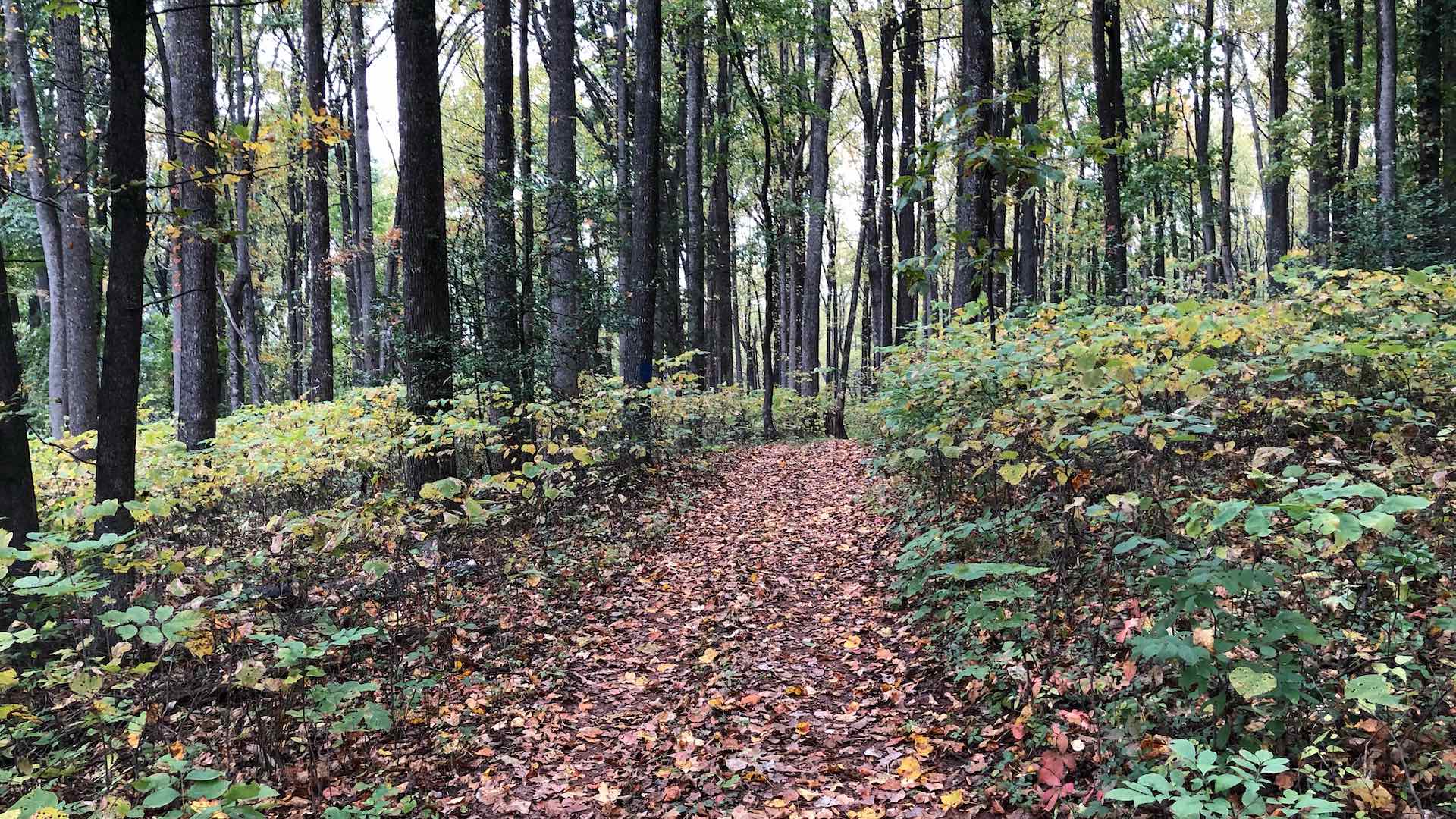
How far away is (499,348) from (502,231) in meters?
1.59

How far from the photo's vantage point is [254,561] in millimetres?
3824

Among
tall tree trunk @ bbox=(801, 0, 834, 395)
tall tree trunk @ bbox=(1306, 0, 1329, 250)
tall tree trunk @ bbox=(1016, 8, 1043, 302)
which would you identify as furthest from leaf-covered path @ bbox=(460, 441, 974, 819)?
tall tree trunk @ bbox=(1306, 0, 1329, 250)

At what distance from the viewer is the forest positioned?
2.74 meters

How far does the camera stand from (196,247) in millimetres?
9555

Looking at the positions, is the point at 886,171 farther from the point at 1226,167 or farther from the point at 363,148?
the point at 363,148

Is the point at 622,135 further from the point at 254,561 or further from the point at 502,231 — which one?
the point at 254,561

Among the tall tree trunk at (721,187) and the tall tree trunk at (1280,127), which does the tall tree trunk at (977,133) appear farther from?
the tall tree trunk at (1280,127)

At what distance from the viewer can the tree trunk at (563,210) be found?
9.48m

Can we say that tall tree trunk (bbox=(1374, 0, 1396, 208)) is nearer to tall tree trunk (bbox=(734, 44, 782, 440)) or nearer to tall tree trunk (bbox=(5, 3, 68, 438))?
tall tree trunk (bbox=(734, 44, 782, 440))

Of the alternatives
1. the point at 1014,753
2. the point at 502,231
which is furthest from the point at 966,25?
the point at 1014,753

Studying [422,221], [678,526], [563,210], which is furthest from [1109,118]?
[422,221]

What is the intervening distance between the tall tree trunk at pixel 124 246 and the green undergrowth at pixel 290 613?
1.30 feet

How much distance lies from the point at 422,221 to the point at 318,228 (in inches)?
393

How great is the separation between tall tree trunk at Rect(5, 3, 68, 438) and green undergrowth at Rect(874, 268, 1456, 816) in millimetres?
11525
